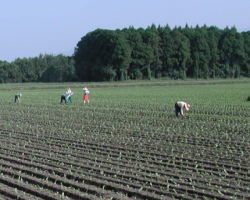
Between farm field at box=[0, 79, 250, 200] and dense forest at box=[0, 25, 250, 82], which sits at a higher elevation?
dense forest at box=[0, 25, 250, 82]

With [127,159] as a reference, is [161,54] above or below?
above

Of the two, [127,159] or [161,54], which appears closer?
[127,159]

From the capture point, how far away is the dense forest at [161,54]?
83.9 m

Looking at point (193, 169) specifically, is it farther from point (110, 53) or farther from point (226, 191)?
point (110, 53)

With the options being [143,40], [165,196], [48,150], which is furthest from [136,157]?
[143,40]

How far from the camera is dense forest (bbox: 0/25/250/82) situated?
275 ft

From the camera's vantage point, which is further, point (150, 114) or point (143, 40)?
point (143, 40)

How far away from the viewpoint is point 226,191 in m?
8.71

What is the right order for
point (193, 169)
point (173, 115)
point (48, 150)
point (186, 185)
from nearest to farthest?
point (186, 185) → point (193, 169) → point (48, 150) → point (173, 115)

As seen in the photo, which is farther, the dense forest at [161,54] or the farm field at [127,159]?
the dense forest at [161,54]

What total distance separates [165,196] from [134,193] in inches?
22.7

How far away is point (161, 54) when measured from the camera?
293 ft

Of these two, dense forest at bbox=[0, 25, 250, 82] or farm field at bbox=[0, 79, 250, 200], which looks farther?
dense forest at bbox=[0, 25, 250, 82]

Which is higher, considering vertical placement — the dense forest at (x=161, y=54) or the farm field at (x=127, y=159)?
the dense forest at (x=161, y=54)
